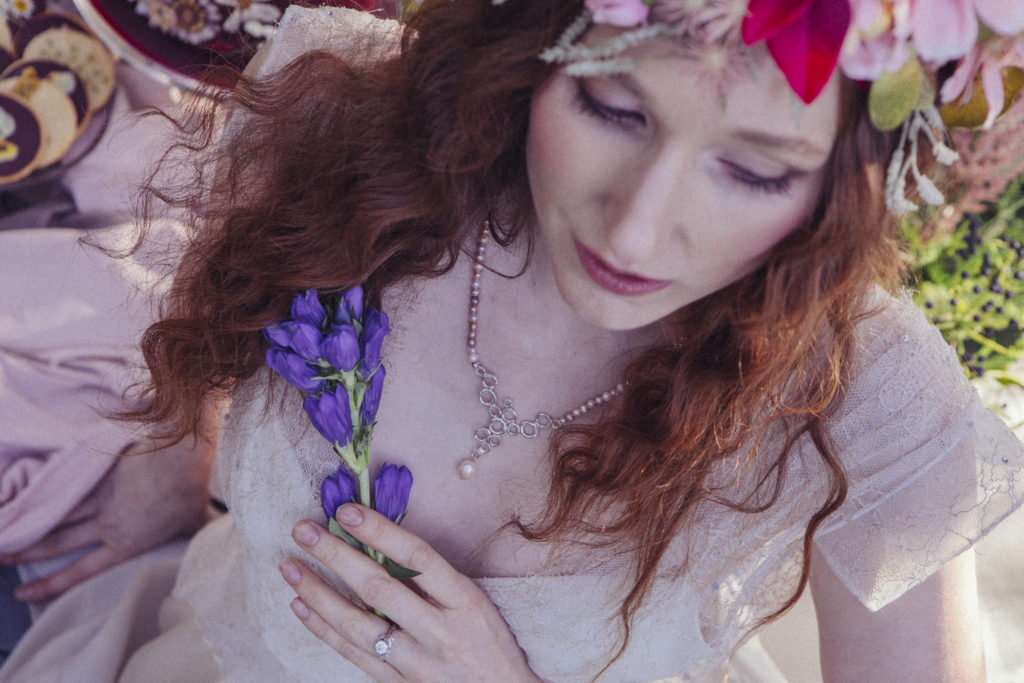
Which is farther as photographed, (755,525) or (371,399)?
(755,525)

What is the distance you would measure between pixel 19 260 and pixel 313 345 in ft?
2.77

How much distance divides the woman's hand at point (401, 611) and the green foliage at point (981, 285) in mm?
802

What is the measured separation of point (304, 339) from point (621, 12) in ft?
1.29

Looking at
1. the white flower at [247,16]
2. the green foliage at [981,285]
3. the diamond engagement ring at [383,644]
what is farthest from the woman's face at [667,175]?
the white flower at [247,16]

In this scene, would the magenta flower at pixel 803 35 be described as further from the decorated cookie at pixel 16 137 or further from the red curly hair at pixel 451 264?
the decorated cookie at pixel 16 137

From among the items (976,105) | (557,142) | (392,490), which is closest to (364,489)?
(392,490)

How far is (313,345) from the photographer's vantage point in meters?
0.72

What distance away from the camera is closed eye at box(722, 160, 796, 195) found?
60 centimetres

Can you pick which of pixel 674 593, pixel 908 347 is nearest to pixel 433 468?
pixel 674 593

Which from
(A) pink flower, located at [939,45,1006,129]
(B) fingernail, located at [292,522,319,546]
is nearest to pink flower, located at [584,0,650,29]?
(A) pink flower, located at [939,45,1006,129]

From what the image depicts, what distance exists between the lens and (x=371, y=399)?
771 mm

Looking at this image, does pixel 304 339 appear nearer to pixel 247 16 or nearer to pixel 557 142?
pixel 557 142

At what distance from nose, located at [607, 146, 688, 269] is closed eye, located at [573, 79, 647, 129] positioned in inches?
1.4

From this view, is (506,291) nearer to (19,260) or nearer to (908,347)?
(908,347)
